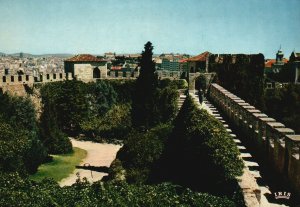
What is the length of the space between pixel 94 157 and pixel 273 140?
1794 centimetres

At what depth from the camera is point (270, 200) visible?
6906 mm

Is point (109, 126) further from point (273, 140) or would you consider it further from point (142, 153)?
point (273, 140)

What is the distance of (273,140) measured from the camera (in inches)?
343

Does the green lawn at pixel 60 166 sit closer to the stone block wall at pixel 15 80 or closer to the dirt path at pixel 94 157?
the dirt path at pixel 94 157

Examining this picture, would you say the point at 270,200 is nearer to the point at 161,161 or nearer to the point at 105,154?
the point at 161,161

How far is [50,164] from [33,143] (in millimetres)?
2134

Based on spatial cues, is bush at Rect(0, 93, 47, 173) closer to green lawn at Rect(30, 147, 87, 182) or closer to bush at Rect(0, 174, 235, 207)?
green lawn at Rect(30, 147, 87, 182)

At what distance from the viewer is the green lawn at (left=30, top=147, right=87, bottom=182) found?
20.1 m

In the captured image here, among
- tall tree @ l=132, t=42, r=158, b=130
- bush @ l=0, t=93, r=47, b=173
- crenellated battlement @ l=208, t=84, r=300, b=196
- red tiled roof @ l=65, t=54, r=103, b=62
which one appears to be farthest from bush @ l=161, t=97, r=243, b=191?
red tiled roof @ l=65, t=54, r=103, b=62

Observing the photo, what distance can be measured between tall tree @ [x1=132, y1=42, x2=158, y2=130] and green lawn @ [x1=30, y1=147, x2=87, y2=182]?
4667 millimetres

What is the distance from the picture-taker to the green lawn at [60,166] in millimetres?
20141

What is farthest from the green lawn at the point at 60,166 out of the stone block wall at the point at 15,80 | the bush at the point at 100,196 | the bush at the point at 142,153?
the bush at the point at 100,196

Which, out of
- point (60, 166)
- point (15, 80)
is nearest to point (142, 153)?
point (60, 166)

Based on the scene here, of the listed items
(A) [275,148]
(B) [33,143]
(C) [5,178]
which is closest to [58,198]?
Result: (C) [5,178]
